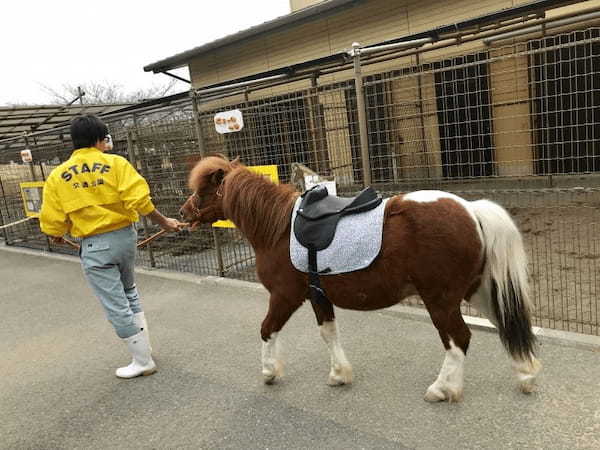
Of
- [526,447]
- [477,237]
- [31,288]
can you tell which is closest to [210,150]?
[31,288]

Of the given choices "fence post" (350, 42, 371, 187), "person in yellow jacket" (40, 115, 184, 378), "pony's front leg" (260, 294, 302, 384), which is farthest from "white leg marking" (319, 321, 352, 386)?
"fence post" (350, 42, 371, 187)

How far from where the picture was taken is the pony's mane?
2930 mm

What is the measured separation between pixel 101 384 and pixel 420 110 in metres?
4.54

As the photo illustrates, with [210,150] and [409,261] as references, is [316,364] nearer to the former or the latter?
[409,261]

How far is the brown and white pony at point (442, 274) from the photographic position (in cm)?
246

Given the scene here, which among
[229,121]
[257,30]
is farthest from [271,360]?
[257,30]

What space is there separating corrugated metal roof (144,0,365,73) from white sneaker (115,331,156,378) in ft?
28.0

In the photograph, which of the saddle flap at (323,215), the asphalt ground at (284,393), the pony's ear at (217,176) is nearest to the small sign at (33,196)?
the asphalt ground at (284,393)

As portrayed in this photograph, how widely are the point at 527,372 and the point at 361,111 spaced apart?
258cm

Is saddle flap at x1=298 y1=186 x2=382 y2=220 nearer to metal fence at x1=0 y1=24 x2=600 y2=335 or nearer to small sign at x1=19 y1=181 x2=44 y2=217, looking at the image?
metal fence at x1=0 y1=24 x2=600 y2=335

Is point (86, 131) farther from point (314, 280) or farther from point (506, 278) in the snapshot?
point (506, 278)

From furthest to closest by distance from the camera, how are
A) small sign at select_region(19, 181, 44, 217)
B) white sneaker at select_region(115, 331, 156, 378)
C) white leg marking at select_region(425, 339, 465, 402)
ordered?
small sign at select_region(19, 181, 44, 217) → white sneaker at select_region(115, 331, 156, 378) → white leg marking at select_region(425, 339, 465, 402)

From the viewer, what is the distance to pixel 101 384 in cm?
346

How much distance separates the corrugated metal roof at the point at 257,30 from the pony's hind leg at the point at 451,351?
8.71 m
